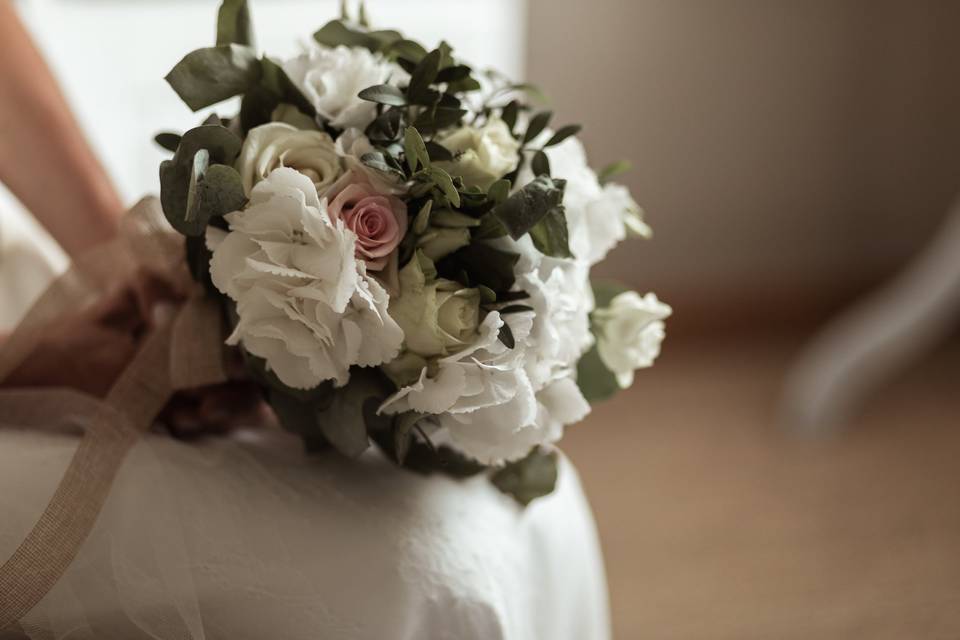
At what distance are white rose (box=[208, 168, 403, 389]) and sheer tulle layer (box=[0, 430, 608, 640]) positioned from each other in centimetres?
11

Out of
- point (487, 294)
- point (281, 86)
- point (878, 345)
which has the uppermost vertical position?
point (281, 86)

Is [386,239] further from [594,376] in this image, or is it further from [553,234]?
[594,376]

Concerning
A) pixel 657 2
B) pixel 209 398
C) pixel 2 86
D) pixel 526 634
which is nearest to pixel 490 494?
pixel 526 634

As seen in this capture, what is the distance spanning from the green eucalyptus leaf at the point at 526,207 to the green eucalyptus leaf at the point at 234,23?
8.5 inches

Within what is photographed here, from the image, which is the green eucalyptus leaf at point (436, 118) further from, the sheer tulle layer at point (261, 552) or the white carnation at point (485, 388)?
the sheer tulle layer at point (261, 552)

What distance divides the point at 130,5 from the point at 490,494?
1.41 metres

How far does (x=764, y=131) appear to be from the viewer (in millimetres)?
2250

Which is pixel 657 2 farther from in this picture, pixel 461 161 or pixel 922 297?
Result: pixel 461 161

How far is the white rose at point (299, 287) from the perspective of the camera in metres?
0.53

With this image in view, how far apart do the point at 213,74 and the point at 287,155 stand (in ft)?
0.27

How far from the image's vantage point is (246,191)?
558 mm

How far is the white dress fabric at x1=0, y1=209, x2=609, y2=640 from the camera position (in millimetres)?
568

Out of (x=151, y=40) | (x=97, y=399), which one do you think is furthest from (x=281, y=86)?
(x=151, y=40)

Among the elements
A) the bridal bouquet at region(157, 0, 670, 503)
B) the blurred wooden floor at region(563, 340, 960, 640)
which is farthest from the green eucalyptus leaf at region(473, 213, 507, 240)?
the blurred wooden floor at region(563, 340, 960, 640)
